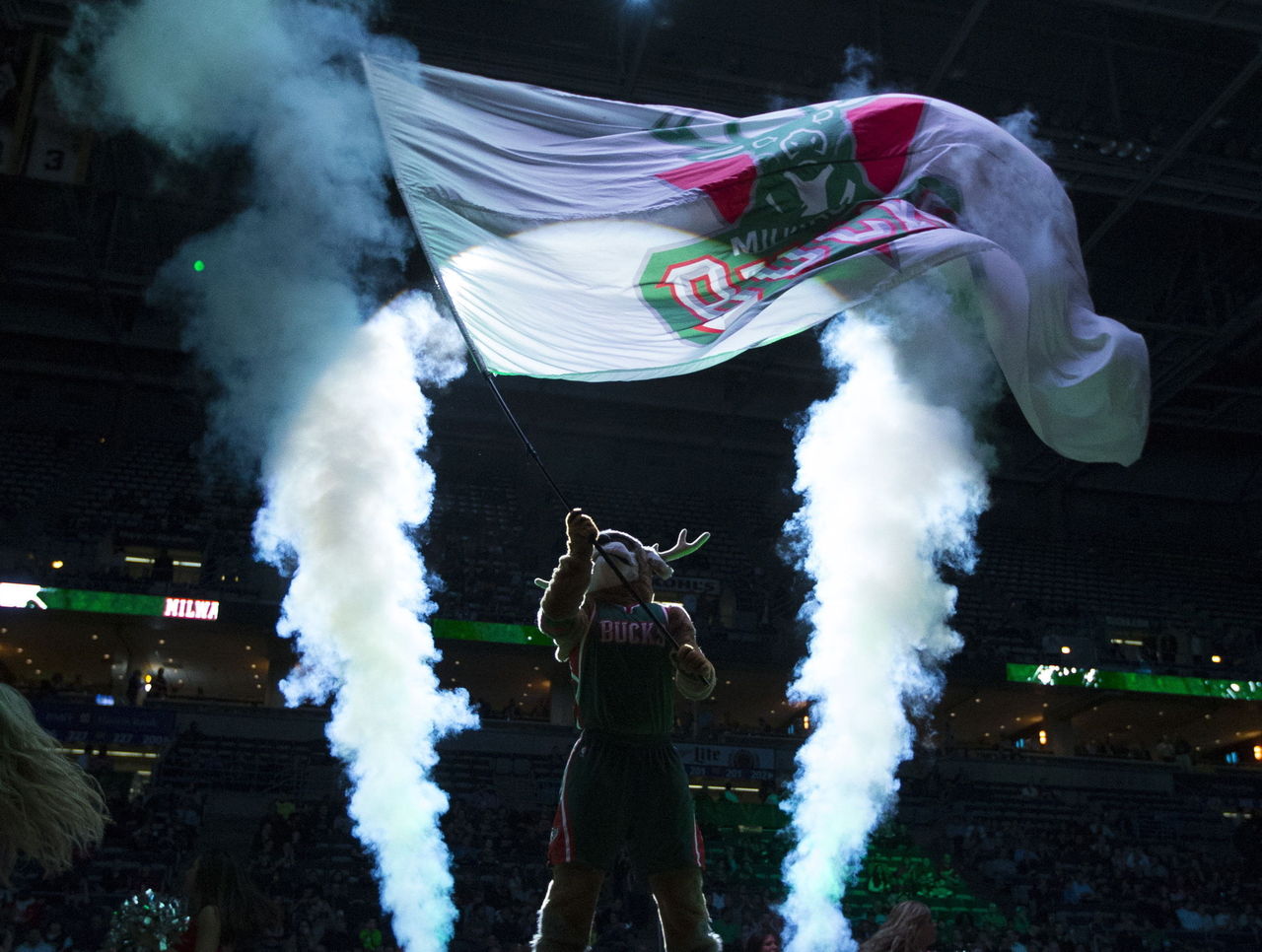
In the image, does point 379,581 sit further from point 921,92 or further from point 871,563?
point 921,92

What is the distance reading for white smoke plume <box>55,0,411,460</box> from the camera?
16.1 meters

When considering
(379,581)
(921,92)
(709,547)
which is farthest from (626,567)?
(709,547)

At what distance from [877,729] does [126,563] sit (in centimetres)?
1694

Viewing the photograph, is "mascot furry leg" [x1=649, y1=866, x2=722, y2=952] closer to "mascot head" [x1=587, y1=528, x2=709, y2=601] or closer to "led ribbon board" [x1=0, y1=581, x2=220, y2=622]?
"mascot head" [x1=587, y1=528, x2=709, y2=601]

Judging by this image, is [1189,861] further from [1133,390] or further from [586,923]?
[586,923]

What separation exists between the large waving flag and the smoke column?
32.8 ft

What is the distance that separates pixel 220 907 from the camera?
3.69 m

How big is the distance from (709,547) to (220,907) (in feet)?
88.8

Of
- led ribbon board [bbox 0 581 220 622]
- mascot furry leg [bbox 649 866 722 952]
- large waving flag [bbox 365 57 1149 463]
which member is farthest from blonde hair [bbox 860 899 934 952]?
led ribbon board [bbox 0 581 220 622]

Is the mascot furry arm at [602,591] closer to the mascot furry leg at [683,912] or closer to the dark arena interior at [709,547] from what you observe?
the mascot furry leg at [683,912]

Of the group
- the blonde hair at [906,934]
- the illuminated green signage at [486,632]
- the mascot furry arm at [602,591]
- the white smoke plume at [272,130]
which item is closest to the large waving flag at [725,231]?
the mascot furry arm at [602,591]

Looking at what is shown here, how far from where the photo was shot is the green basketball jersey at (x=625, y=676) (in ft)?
15.4

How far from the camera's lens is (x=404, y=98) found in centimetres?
608

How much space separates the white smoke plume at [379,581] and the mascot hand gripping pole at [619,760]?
9.96m
